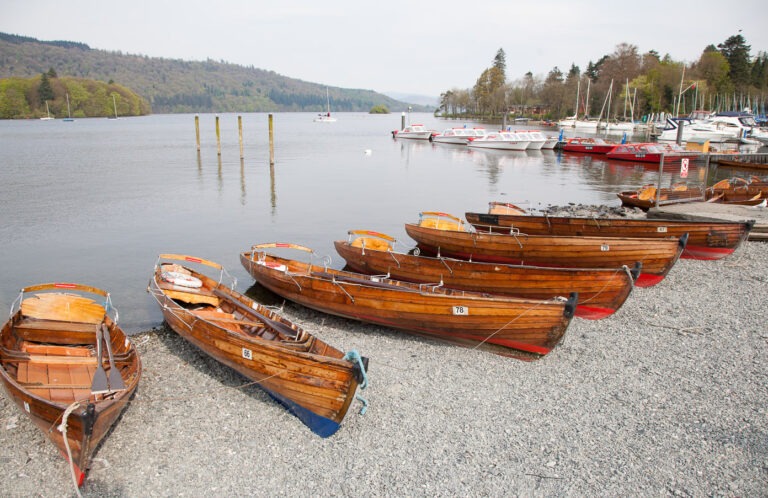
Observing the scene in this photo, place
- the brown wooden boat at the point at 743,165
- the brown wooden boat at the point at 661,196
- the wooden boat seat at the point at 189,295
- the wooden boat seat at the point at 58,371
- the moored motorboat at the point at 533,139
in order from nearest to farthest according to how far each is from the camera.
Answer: the wooden boat seat at the point at 58,371 < the wooden boat seat at the point at 189,295 < the brown wooden boat at the point at 661,196 < the brown wooden boat at the point at 743,165 < the moored motorboat at the point at 533,139

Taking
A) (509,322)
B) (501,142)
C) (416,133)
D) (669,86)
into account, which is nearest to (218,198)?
(509,322)

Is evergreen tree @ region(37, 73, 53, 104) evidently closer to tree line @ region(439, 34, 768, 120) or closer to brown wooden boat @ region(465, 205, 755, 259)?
tree line @ region(439, 34, 768, 120)

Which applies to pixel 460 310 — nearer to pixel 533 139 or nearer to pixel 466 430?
pixel 466 430

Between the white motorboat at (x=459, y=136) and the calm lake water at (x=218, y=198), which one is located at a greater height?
the white motorboat at (x=459, y=136)

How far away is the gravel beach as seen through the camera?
Answer: 6.76 m

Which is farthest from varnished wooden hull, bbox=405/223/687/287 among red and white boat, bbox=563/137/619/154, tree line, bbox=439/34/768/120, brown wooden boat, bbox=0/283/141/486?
tree line, bbox=439/34/768/120

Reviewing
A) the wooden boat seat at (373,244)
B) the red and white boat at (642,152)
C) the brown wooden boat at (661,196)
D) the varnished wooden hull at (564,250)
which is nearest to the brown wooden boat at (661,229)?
the varnished wooden hull at (564,250)

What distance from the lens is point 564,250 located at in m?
14.6

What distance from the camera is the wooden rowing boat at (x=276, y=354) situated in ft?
25.1

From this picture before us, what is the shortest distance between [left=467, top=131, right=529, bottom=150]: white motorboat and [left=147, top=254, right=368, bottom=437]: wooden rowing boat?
56790 millimetres

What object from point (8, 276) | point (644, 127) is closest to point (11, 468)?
point (8, 276)

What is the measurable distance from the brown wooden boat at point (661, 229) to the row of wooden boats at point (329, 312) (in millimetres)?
35

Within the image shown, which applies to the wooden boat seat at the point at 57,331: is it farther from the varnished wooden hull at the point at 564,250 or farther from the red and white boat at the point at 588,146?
the red and white boat at the point at 588,146

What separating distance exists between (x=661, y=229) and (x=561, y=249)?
11.8 feet
